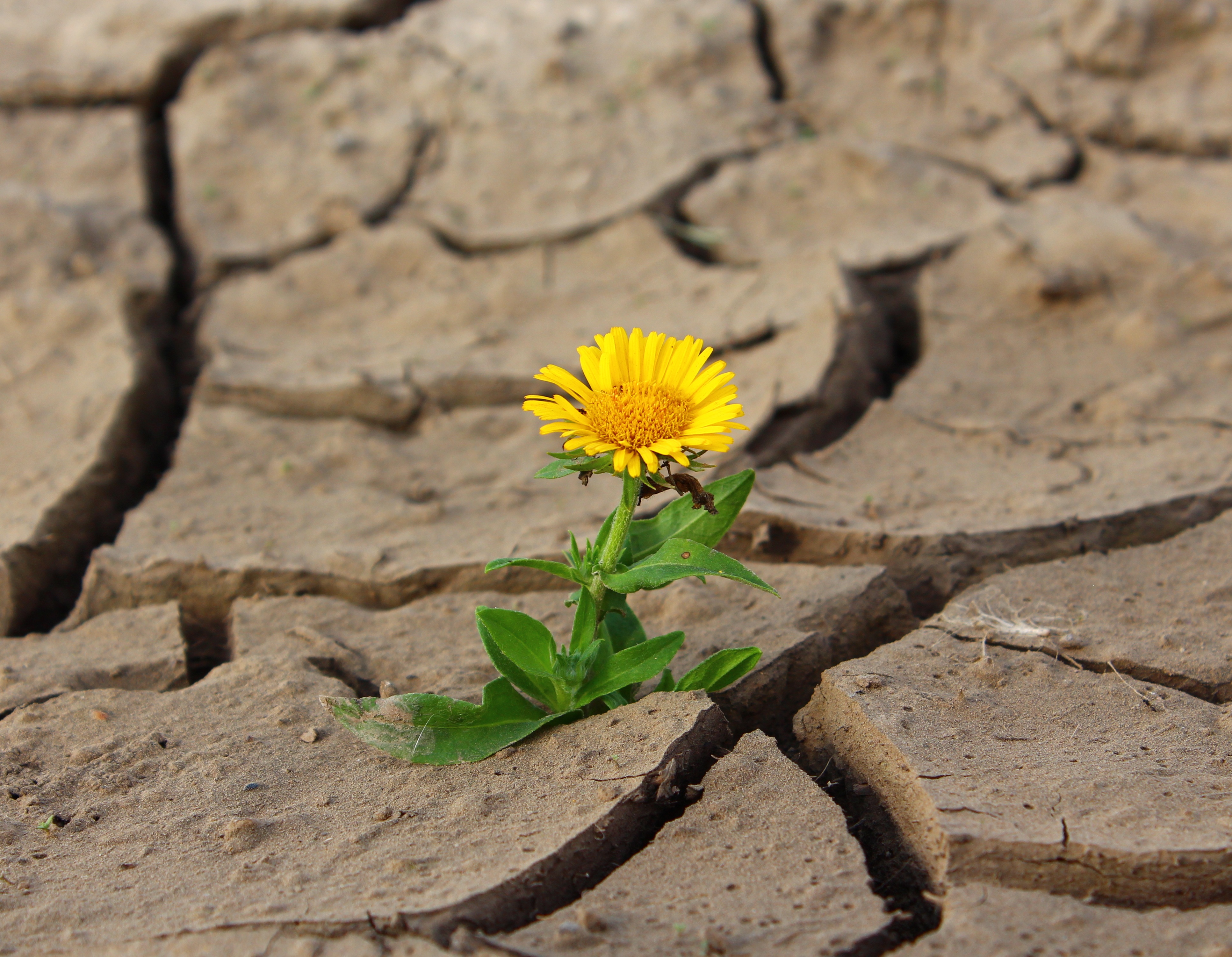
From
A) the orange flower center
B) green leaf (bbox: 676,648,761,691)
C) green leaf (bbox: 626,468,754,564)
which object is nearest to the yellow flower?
the orange flower center

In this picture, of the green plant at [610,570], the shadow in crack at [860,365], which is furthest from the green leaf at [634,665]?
the shadow in crack at [860,365]

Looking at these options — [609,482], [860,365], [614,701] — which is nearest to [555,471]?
[614,701]

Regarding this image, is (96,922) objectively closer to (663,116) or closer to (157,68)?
(663,116)

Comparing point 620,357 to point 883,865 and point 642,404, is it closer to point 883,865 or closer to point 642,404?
point 642,404

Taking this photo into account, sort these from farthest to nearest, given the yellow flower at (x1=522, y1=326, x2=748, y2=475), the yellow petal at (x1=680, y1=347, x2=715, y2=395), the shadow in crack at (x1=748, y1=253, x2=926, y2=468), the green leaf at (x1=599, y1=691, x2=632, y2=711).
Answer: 1. the shadow in crack at (x1=748, y1=253, x2=926, y2=468)
2. the green leaf at (x1=599, y1=691, x2=632, y2=711)
3. the yellow petal at (x1=680, y1=347, x2=715, y2=395)
4. the yellow flower at (x1=522, y1=326, x2=748, y2=475)

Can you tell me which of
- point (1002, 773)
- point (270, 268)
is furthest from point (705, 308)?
point (1002, 773)

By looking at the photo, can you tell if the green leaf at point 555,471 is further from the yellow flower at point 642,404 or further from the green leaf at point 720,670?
the green leaf at point 720,670

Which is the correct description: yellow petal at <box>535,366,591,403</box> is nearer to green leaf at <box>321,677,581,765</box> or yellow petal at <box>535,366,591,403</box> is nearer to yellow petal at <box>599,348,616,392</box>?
yellow petal at <box>599,348,616,392</box>

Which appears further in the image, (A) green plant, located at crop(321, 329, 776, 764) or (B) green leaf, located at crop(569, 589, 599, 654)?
(B) green leaf, located at crop(569, 589, 599, 654)
